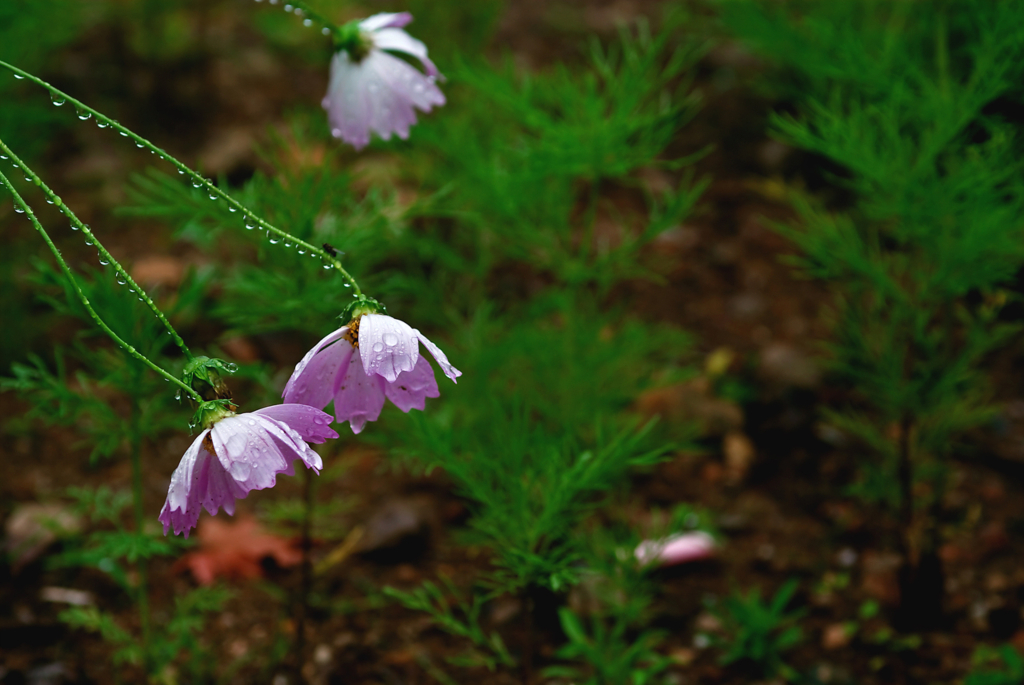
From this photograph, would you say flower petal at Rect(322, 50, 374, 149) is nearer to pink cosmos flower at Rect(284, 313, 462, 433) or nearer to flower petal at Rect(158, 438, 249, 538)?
pink cosmos flower at Rect(284, 313, 462, 433)

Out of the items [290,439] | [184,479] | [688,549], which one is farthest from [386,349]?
[688,549]

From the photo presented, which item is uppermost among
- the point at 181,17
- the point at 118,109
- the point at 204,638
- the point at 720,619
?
the point at 181,17

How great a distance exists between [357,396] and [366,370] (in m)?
0.13

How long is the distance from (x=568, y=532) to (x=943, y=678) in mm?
800

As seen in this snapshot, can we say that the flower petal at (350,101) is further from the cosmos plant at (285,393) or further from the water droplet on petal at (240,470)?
the water droplet on petal at (240,470)

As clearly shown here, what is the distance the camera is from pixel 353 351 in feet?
3.45

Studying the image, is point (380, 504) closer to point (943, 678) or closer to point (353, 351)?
point (353, 351)

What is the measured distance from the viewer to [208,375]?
0.94 metres

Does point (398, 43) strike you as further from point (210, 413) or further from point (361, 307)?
point (210, 413)

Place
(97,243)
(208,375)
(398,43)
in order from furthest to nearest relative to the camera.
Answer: (398,43), (208,375), (97,243)

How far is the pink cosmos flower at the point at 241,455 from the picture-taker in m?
0.88

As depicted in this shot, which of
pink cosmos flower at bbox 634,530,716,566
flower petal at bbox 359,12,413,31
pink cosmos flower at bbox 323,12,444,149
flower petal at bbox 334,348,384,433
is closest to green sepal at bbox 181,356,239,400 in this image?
flower petal at bbox 334,348,384,433

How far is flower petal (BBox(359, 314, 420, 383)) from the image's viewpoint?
3.13ft

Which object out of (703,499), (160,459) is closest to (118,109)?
(160,459)
